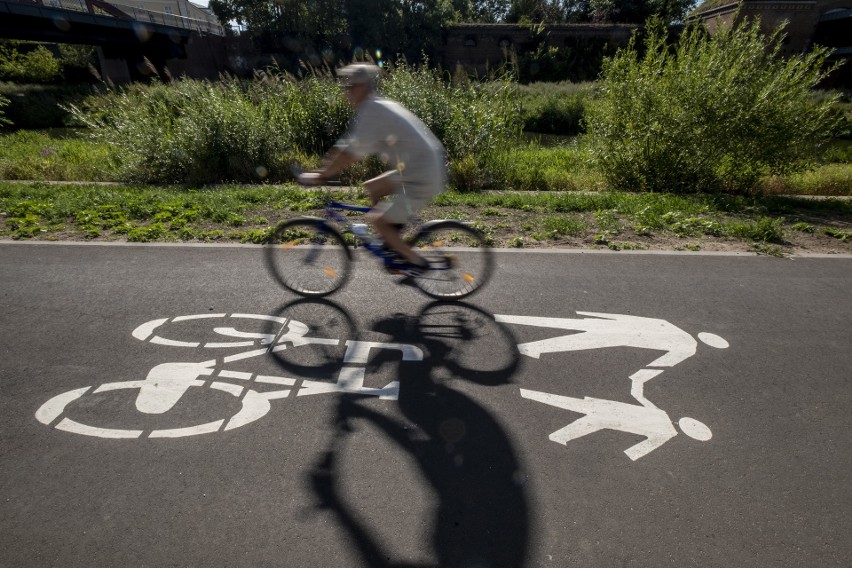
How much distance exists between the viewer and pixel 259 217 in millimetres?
7543

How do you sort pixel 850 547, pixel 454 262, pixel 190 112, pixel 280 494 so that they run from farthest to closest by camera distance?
pixel 190 112 < pixel 454 262 < pixel 280 494 < pixel 850 547

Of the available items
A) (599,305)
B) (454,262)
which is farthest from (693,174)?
(454,262)

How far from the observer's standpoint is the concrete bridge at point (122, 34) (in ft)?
88.4

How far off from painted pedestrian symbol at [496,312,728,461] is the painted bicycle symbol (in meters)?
1.18

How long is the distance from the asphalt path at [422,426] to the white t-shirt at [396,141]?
1375 millimetres

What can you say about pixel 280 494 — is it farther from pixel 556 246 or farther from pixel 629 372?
pixel 556 246

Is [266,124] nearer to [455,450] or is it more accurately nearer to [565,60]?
[455,450]

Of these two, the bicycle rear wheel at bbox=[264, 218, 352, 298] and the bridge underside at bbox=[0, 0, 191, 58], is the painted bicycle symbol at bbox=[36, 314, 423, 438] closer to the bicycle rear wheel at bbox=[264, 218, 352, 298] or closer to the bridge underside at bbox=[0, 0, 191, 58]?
the bicycle rear wheel at bbox=[264, 218, 352, 298]

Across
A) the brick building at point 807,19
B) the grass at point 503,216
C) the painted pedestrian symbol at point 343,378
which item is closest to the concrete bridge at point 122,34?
the grass at point 503,216

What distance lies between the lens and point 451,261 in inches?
186

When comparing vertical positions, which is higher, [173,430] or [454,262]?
[454,262]

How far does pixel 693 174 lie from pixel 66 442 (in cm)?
1089

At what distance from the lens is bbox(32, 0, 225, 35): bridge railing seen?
92.8ft

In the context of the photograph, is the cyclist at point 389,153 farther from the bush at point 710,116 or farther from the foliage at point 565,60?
the foliage at point 565,60
